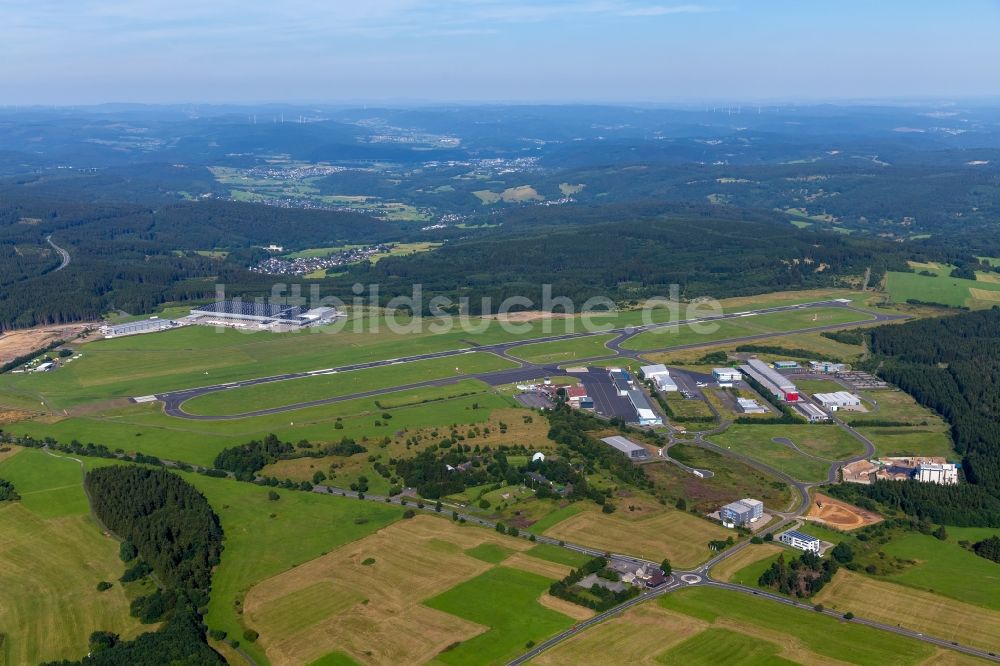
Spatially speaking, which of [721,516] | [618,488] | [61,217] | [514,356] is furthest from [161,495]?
[61,217]

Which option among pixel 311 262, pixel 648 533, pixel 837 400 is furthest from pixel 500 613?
pixel 311 262

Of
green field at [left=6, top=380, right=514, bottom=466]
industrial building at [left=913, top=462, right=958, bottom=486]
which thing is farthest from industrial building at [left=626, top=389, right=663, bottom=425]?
industrial building at [left=913, top=462, right=958, bottom=486]

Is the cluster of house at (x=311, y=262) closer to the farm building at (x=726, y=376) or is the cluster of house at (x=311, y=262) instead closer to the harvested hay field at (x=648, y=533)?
the farm building at (x=726, y=376)

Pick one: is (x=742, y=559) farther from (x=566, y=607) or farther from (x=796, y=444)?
(x=796, y=444)

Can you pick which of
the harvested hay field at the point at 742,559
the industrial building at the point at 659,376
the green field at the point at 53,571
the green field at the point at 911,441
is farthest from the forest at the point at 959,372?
the green field at the point at 53,571

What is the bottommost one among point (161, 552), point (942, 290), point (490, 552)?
point (490, 552)

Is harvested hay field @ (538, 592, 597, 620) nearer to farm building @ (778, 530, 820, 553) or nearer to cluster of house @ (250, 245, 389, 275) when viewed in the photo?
farm building @ (778, 530, 820, 553)

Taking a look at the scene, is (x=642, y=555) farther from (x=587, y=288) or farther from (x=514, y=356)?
(x=587, y=288)
